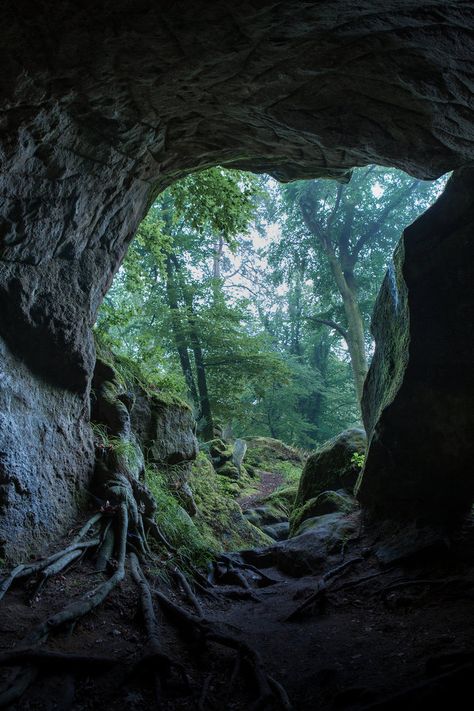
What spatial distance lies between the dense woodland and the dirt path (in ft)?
8.34

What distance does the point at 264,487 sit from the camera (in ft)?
54.7

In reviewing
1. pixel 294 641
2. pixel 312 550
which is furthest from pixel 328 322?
pixel 294 641

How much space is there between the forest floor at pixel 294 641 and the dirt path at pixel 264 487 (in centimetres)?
768

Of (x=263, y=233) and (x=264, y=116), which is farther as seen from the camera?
(x=263, y=233)

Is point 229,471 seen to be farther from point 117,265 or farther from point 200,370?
point 117,265

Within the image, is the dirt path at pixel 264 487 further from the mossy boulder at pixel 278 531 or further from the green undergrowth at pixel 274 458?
the mossy boulder at pixel 278 531

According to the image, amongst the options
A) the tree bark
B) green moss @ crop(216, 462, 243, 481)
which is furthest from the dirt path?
the tree bark

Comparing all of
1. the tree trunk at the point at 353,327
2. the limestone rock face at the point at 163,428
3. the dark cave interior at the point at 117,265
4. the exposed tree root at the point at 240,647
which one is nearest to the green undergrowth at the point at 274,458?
the tree trunk at the point at 353,327

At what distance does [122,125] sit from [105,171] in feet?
2.10

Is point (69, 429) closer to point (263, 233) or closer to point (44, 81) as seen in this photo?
point (44, 81)

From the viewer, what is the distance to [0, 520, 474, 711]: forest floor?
2.77 m

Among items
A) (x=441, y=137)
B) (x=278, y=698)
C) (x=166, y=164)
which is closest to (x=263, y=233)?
(x=166, y=164)

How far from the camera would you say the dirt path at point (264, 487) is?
44.2ft

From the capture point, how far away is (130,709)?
276 centimetres
